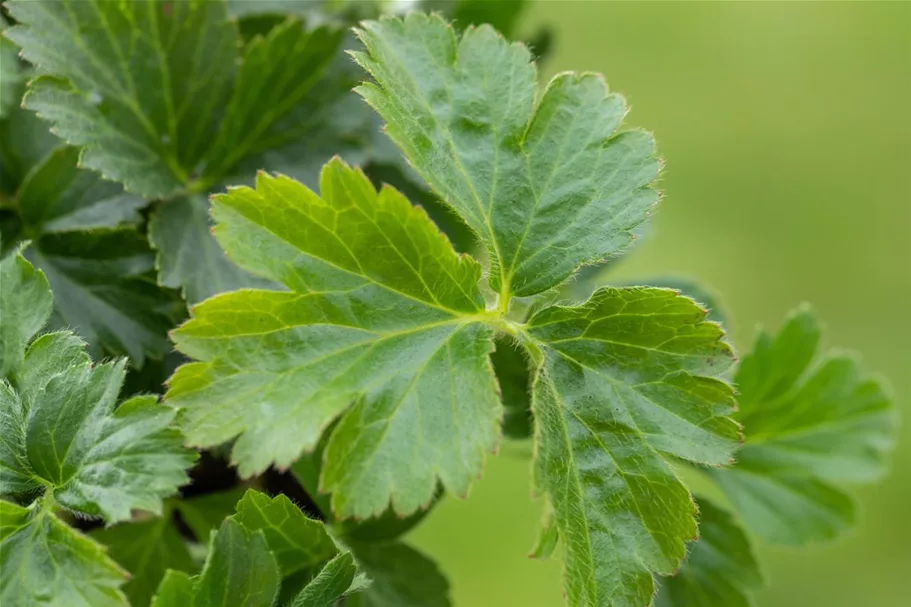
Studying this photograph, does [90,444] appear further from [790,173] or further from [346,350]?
[790,173]

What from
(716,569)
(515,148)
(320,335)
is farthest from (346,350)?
(716,569)

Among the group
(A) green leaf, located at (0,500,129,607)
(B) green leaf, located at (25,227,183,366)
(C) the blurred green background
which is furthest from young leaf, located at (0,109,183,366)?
(C) the blurred green background

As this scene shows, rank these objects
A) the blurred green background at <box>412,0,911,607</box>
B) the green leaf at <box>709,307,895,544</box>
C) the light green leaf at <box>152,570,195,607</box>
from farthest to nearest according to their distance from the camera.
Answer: the blurred green background at <box>412,0,911,607</box>, the green leaf at <box>709,307,895,544</box>, the light green leaf at <box>152,570,195,607</box>

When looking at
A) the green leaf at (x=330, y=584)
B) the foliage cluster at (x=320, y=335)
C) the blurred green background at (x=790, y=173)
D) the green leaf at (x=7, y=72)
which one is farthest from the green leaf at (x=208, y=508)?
the blurred green background at (x=790, y=173)

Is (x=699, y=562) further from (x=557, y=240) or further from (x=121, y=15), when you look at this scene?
(x=121, y=15)

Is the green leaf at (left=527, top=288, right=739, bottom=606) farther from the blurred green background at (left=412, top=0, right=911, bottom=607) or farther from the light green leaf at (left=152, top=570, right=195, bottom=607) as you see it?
the blurred green background at (left=412, top=0, right=911, bottom=607)

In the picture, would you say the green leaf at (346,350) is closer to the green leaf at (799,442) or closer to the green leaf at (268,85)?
the green leaf at (268,85)
